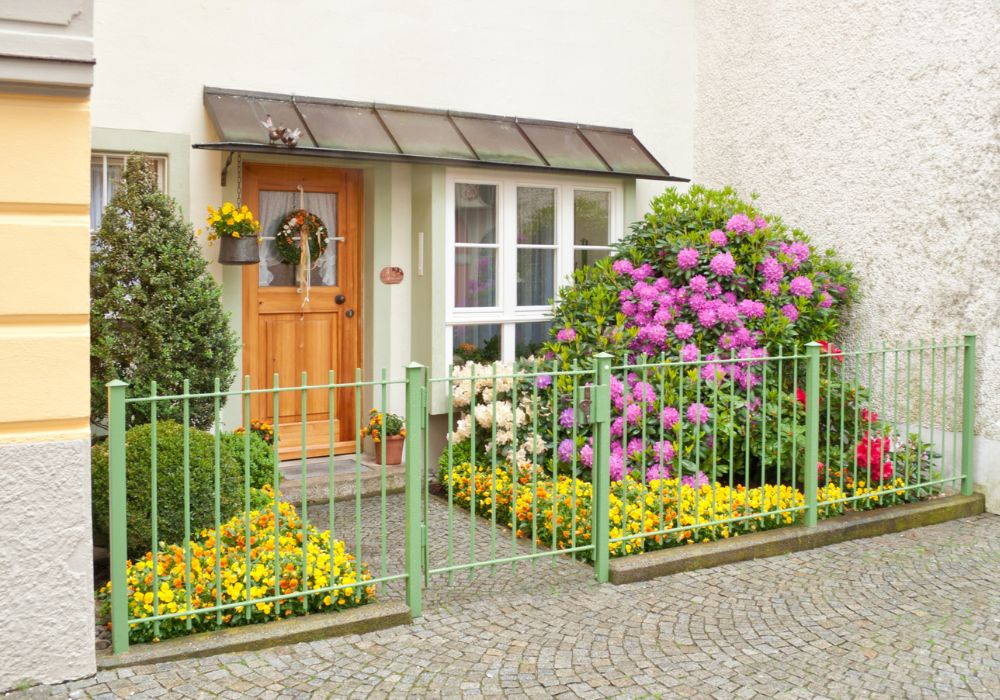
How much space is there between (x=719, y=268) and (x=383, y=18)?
340 centimetres

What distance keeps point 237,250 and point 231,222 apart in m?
0.20

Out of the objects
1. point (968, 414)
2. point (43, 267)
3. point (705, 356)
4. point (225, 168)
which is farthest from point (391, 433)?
point (968, 414)

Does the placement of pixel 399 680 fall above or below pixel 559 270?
below

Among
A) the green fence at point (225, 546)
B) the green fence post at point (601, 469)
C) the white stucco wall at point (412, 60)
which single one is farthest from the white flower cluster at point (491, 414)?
the white stucco wall at point (412, 60)

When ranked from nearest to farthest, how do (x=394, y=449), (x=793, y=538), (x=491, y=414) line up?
(x=793, y=538) < (x=491, y=414) < (x=394, y=449)

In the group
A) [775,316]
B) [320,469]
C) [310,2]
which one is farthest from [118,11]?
[775,316]

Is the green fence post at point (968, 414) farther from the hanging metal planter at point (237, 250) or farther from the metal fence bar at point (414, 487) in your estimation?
the hanging metal planter at point (237, 250)

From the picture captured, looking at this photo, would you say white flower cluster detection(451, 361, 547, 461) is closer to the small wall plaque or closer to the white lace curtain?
the small wall plaque

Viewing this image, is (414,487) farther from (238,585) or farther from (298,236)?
(298,236)

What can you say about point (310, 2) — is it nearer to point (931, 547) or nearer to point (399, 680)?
point (399, 680)

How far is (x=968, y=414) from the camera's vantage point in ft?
23.7

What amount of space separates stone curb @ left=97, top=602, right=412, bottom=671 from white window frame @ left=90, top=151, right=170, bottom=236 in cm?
349

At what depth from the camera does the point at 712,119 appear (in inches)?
375

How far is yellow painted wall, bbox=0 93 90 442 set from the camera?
3.95m
